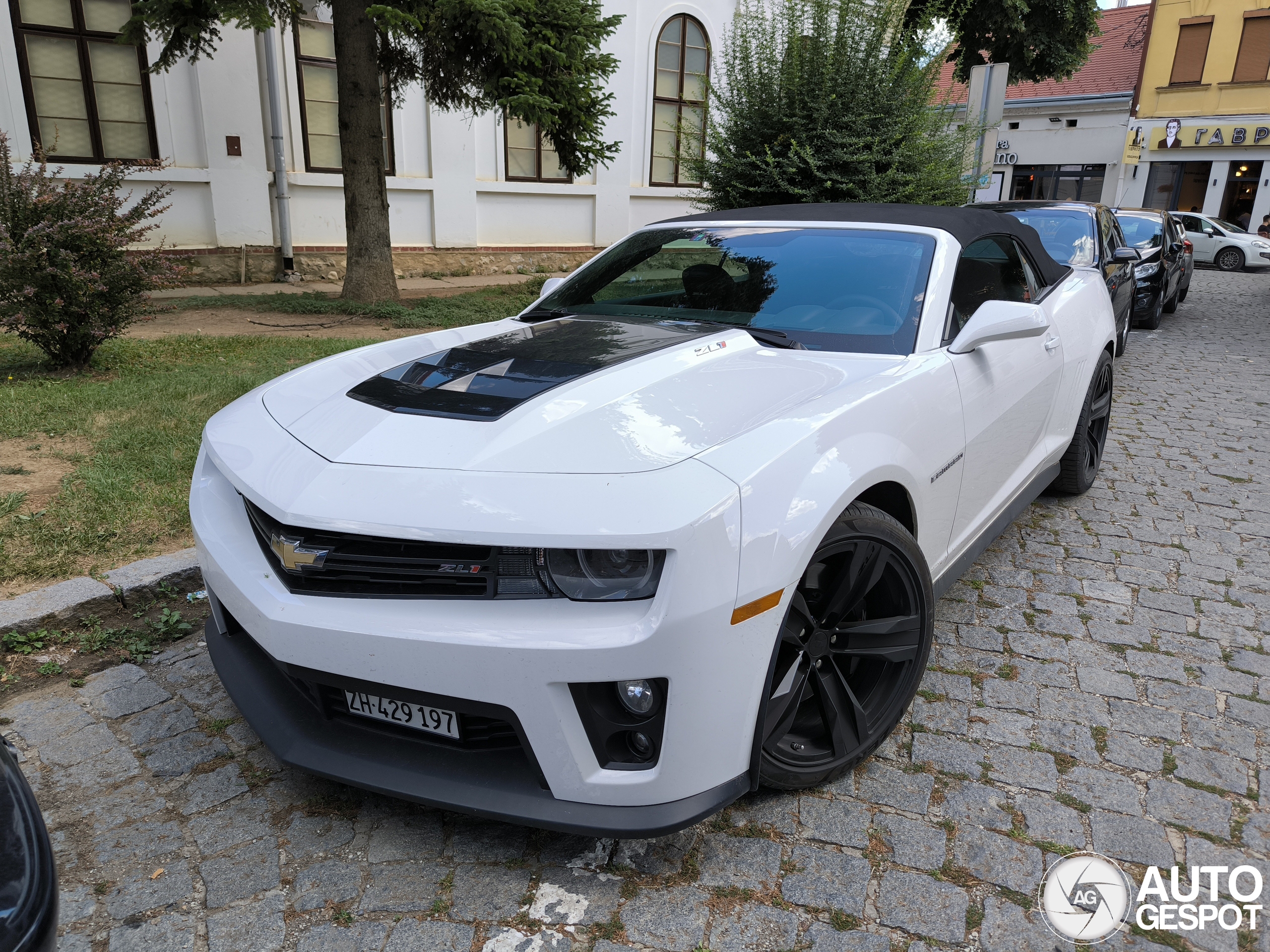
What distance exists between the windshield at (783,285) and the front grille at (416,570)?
142cm

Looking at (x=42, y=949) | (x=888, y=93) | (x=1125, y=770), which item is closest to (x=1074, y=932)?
(x=1125, y=770)

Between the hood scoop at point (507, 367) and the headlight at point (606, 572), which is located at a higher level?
the hood scoop at point (507, 367)

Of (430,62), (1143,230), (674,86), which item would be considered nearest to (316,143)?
(430,62)

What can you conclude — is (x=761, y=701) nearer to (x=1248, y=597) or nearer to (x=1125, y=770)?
(x=1125, y=770)

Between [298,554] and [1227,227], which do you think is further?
[1227,227]

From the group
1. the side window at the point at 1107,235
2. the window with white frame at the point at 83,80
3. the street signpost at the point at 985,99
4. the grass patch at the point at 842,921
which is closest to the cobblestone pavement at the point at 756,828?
the grass patch at the point at 842,921

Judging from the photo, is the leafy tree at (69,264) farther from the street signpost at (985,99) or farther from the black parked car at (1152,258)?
the black parked car at (1152,258)

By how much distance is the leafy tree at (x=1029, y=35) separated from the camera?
1708cm

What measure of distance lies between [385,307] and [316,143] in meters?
4.88

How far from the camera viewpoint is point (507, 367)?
2.68 m

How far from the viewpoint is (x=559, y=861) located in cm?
220

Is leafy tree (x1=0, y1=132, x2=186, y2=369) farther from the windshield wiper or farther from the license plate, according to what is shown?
the license plate

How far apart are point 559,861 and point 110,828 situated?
1184 mm

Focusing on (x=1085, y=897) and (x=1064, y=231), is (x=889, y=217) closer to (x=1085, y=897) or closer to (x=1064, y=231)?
(x=1085, y=897)
